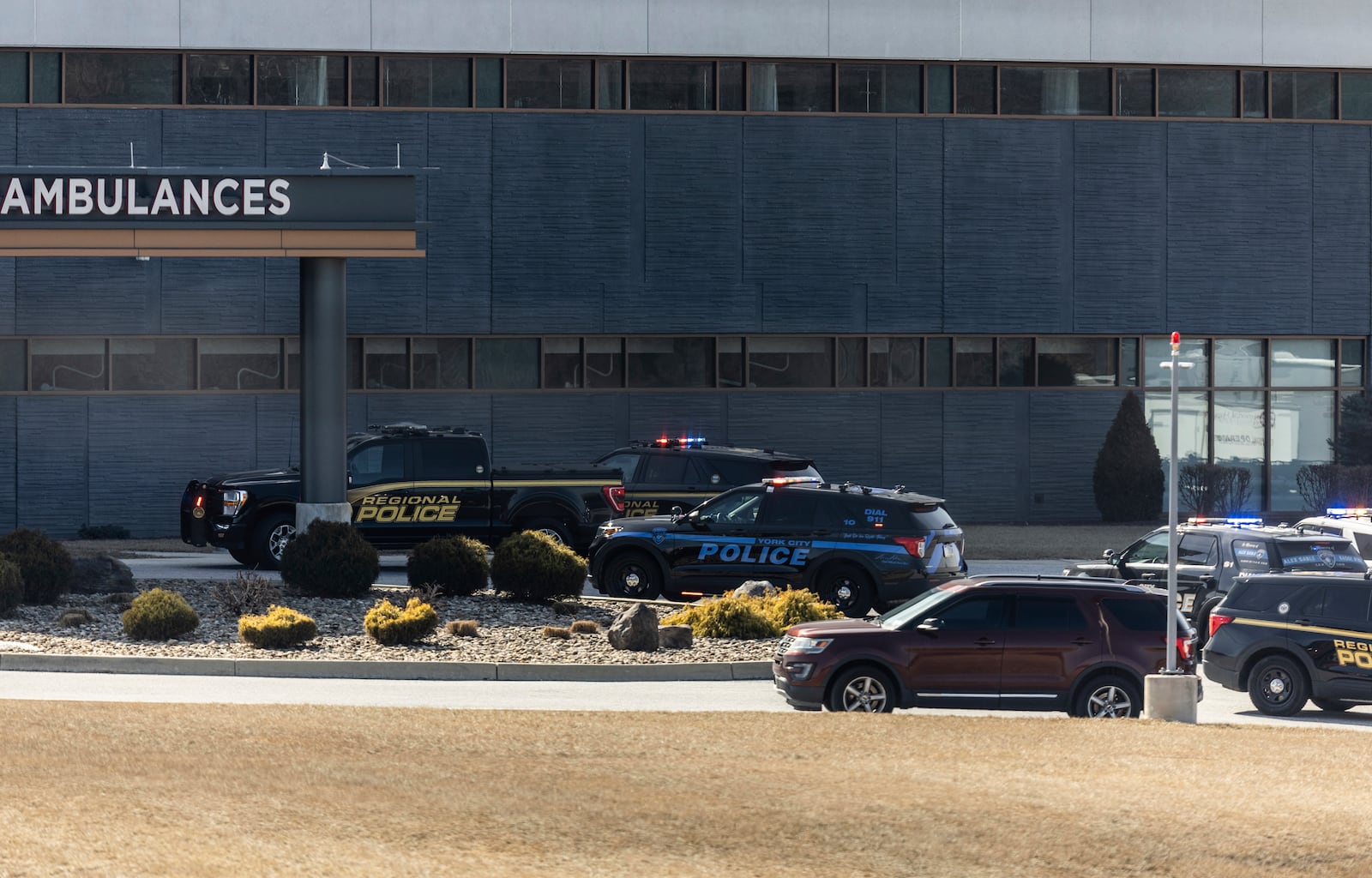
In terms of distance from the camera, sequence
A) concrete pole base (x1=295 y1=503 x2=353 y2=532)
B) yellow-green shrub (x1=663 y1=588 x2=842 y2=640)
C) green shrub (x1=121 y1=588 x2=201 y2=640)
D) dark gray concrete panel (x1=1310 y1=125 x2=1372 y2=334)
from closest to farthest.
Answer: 1. green shrub (x1=121 y1=588 x2=201 y2=640)
2. yellow-green shrub (x1=663 y1=588 x2=842 y2=640)
3. concrete pole base (x1=295 y1=503 x2=353 y2=532)
4. dark gray concrete panel (x1=1310 y1=125 x2=1372 y2=334)

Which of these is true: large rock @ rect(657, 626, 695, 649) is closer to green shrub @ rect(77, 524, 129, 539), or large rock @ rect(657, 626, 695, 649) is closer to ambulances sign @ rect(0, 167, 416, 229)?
ambulances sign @ rect(0, 167, 416, 229)

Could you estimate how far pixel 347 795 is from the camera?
1054 cm

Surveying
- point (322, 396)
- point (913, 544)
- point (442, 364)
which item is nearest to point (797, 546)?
point (913, 544)

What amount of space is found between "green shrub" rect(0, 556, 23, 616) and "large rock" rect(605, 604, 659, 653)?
735cm

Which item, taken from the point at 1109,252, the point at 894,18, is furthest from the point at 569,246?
the point at 1109,252

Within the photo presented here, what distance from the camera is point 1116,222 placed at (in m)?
38.9

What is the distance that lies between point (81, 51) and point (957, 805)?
30.5 metres

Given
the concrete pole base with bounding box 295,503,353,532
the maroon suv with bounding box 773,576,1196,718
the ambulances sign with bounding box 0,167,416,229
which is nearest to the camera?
the maroon suv with bounding box 773,576,1196,718

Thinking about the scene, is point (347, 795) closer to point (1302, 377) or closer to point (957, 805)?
point (957, 805)

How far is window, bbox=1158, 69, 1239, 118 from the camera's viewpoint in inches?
1534

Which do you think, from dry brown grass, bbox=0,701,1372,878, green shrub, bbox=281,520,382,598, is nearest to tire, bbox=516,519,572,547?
green shrub, bbox=281,520,382,598

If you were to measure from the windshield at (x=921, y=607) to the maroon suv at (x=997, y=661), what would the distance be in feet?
0.26

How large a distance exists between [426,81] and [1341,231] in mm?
20681

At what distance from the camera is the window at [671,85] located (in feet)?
123
